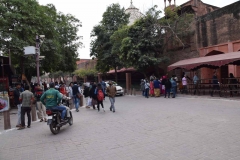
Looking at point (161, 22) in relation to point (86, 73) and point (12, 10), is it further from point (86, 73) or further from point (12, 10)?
point (86, 73)

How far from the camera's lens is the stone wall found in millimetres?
16406

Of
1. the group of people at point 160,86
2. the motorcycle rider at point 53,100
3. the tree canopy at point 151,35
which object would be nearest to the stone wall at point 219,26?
the tree canopy at point 151,35

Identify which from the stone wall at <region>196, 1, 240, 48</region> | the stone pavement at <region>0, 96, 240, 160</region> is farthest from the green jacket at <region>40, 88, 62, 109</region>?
the stone wall at <region>196, 1, 240, 48</region>

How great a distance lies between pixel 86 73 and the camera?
1563 inches

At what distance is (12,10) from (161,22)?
43.8ft

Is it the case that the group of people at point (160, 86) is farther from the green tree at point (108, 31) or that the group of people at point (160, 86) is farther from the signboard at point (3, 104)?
the signboard at point (3, 104)

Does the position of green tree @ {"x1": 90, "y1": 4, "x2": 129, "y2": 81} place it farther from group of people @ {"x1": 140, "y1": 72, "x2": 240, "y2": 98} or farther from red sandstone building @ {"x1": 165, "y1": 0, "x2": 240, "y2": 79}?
group of people @ {"x1": 140, "y1": 72, "x2": 240, "y2": 98}

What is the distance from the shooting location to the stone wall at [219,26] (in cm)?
1641

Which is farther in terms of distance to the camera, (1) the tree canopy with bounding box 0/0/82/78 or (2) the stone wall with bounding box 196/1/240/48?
(2) the stone wall with bounding box 196/1/240/48

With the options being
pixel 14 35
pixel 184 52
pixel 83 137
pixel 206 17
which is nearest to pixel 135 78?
pixel 184 52

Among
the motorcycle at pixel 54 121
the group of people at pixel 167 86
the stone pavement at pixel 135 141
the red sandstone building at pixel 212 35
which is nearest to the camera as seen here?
the stone pavement at pixel 135 141

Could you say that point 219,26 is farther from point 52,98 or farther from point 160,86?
point 52,98

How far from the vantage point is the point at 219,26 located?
1770 cm

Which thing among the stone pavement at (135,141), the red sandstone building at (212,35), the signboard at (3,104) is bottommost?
the stone pavement at (135,141)
